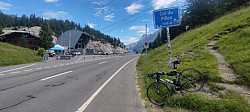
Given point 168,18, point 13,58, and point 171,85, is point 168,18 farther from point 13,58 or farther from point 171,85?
point 13,58

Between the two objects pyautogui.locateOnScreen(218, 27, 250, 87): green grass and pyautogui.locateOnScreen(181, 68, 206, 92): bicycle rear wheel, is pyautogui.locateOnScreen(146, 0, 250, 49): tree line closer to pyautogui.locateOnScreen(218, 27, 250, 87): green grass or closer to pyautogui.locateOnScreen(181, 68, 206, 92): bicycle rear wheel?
pyautogui.locateOnScreen(218, 27, 250, 87): green grass

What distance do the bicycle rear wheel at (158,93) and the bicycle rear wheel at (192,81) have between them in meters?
0.75

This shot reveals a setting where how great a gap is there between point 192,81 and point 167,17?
357cm

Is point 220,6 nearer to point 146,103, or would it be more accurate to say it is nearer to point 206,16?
point 206,16

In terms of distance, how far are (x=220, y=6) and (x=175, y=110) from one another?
150 feet

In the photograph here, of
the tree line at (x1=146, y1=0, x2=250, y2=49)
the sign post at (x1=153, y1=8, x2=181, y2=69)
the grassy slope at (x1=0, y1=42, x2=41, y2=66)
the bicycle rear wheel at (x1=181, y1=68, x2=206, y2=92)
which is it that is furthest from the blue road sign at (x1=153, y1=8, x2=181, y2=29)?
the tree line at (x1=146, y1=0, x2=250, y2=49)

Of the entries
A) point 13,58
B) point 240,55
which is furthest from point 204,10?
point 240,55

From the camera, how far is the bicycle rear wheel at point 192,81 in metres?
10.8

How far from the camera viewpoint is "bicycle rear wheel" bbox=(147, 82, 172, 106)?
10261 millimetres

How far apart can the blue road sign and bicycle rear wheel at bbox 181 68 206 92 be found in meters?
2.74

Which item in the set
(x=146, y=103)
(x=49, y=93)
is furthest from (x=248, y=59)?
(x=49, y=93)

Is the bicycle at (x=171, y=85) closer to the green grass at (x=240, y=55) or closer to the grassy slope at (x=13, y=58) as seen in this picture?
the green grass at (x=240, y=55)

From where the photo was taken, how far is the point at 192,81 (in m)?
10.9

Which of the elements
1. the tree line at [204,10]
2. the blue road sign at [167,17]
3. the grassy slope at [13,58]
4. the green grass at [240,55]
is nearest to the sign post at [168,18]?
the blue road sign at [167,17]
